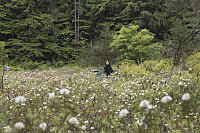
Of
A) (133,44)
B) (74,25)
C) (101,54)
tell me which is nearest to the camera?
(133,44)

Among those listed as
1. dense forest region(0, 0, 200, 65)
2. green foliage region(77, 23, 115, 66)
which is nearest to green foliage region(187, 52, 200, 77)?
dense forest region(0, 0, 200, 65)

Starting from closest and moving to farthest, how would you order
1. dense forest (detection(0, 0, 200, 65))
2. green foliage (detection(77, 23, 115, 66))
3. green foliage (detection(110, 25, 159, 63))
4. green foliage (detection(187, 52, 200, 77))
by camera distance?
1. green foliage (detection(187, 52, 200, 77))
2. green foliage (detection(110, 25, 159, 63))
3. green foliage (detection(77, 23, 115, 66))
4. dense forest (detection(0, 0, 200, 65))

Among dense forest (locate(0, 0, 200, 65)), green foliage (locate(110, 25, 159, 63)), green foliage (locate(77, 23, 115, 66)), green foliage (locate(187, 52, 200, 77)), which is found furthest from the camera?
dense forest (locate(0, 0, 200, 65))

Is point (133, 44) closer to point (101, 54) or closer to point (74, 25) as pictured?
point (101, 54)

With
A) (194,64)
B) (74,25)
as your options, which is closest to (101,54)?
(74,25)

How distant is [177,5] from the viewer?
13.0 meters

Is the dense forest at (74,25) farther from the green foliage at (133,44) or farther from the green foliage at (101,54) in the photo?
the green foliage at (133,44)

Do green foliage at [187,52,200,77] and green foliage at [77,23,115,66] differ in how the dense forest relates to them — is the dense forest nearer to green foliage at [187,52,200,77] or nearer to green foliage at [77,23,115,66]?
green foliage at [77,23,115,66]

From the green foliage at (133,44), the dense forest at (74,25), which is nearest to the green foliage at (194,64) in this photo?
the green foliage at (133,44)

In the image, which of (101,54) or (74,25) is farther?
(74,25)

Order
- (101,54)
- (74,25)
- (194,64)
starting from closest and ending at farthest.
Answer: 1. (194,64)
2. (101,54)
3. (74,25)

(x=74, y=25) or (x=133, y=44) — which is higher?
(x=74, y=25)

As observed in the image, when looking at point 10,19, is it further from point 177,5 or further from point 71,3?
point 177,5

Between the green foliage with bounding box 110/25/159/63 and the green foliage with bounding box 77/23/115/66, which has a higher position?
the green foliage with bounding box 110/25/159/63
